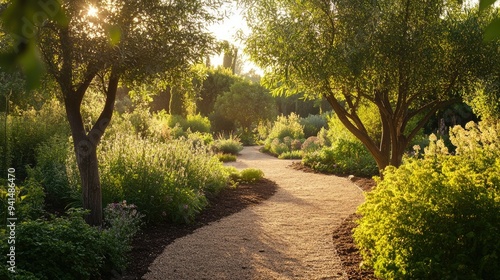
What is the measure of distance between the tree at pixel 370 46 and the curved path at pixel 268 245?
230cm

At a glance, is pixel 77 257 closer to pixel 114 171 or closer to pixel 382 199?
pixel 382 199

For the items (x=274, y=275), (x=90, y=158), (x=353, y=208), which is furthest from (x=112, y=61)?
(x=353, y=208)

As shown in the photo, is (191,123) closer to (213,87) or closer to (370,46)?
(213,87)

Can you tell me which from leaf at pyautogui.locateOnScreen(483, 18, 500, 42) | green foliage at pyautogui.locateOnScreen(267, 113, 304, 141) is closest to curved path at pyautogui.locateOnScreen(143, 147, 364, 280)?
leaf at pyautogui.locateOnScreen(483, 18, 500, 42)

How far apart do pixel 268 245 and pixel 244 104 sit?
79.7 ft

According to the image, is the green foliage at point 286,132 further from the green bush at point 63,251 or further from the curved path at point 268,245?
the green bush at point 63,251

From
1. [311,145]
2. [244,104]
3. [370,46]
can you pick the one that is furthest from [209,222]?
[244,104]

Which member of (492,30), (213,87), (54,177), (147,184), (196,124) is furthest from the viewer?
(213,87)

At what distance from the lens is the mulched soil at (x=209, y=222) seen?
5.35 metres

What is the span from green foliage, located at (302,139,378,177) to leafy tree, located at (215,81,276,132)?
581 inches

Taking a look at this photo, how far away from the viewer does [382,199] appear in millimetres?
5070

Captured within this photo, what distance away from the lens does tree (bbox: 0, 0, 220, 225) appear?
17.4ft

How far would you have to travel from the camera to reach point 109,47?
5.43 m

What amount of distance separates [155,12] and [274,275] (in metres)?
3.37
